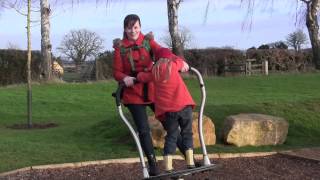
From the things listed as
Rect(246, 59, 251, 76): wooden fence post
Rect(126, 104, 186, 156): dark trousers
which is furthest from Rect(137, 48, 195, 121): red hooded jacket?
Rect(246, 59, 251, 76): wooden fence post

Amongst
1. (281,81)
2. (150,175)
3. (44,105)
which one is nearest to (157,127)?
(150,175)

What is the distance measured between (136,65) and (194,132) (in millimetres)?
3305

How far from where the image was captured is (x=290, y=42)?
4028 cm

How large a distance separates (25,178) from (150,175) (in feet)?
7.30

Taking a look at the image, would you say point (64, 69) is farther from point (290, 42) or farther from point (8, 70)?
point (290, 42)

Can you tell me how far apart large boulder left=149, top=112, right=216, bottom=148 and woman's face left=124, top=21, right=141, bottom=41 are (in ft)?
10.1

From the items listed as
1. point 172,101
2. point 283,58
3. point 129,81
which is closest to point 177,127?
point 172,101

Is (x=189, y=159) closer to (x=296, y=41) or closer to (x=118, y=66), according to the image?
(x=118, y=66)

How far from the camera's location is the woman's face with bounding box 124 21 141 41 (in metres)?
6.42

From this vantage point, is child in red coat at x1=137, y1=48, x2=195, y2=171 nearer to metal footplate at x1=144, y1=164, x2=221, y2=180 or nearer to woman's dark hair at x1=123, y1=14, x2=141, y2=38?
metal footplate at x1=144, y1=164, x2=221, y2=180

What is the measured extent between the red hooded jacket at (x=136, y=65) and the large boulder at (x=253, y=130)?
3828 millimetres

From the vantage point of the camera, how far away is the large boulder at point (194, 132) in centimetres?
952

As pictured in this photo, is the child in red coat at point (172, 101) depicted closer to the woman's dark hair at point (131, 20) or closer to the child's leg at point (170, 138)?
the child's leg at point (170, 138)

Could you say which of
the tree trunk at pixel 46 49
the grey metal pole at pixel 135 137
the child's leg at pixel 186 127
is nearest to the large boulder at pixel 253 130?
the child's leg at pixel 186 127
